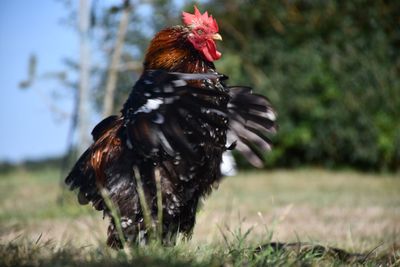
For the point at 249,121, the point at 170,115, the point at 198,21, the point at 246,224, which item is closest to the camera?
the point at 170,115

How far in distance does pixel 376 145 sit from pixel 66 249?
1174cm

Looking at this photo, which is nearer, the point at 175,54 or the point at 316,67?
the point at 175,54

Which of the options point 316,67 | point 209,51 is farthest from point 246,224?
point 316,67

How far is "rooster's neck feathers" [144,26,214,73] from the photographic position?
149 inches

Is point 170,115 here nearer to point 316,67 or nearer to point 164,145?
point 164,145

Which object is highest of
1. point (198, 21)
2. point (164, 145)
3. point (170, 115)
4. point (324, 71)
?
point (198, 21)

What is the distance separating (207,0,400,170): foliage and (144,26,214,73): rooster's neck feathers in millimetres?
9968

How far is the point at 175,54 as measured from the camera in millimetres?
3789

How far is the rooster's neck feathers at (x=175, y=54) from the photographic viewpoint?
3773mm

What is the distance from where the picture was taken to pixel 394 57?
13172 mm

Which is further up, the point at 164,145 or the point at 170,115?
the point at 170,115

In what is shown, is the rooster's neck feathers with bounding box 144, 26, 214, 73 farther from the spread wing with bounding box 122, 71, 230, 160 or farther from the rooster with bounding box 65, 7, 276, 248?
the spread wing with bounding box 122, 71, 230, 160

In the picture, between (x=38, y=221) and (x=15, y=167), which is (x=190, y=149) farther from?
(x=15, y=167)

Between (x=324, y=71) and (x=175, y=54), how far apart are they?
35.0ft
